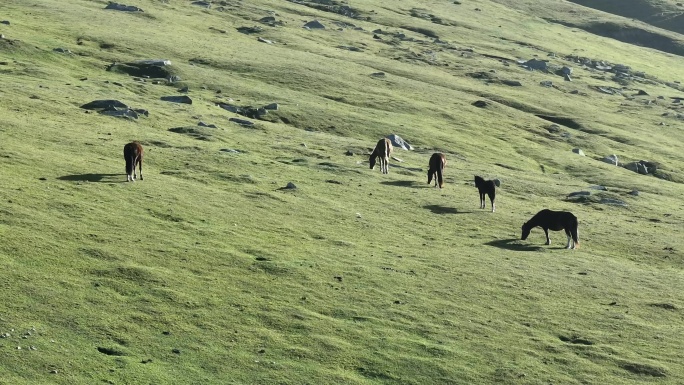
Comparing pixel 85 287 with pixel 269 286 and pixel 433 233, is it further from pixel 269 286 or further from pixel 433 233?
pixel 433 233

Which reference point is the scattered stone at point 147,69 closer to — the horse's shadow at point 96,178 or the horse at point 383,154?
the horse at point 383,154

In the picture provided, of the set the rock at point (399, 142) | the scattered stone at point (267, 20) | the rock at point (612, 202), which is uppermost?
the rock at point (612, 202)

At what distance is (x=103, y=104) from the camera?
5669 centimetres

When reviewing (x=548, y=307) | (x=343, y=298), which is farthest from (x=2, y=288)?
(x=548, y=307)

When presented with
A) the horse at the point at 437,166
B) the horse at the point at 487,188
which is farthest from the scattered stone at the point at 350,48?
the horse at the point at 487,188

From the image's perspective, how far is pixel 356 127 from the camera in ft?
221

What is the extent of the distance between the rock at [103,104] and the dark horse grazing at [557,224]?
27904 mm

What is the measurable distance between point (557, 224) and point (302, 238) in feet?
35.4

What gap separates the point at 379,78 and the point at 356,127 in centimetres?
2186

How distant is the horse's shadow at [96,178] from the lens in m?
38.7

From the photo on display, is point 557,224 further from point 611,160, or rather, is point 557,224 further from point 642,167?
point 611,160

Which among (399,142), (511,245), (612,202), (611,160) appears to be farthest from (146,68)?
(511,245)

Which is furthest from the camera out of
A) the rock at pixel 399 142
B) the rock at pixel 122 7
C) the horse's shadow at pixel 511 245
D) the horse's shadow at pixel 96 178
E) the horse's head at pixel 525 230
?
the rock at pixel 122 7

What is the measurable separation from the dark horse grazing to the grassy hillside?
35.6 inches
